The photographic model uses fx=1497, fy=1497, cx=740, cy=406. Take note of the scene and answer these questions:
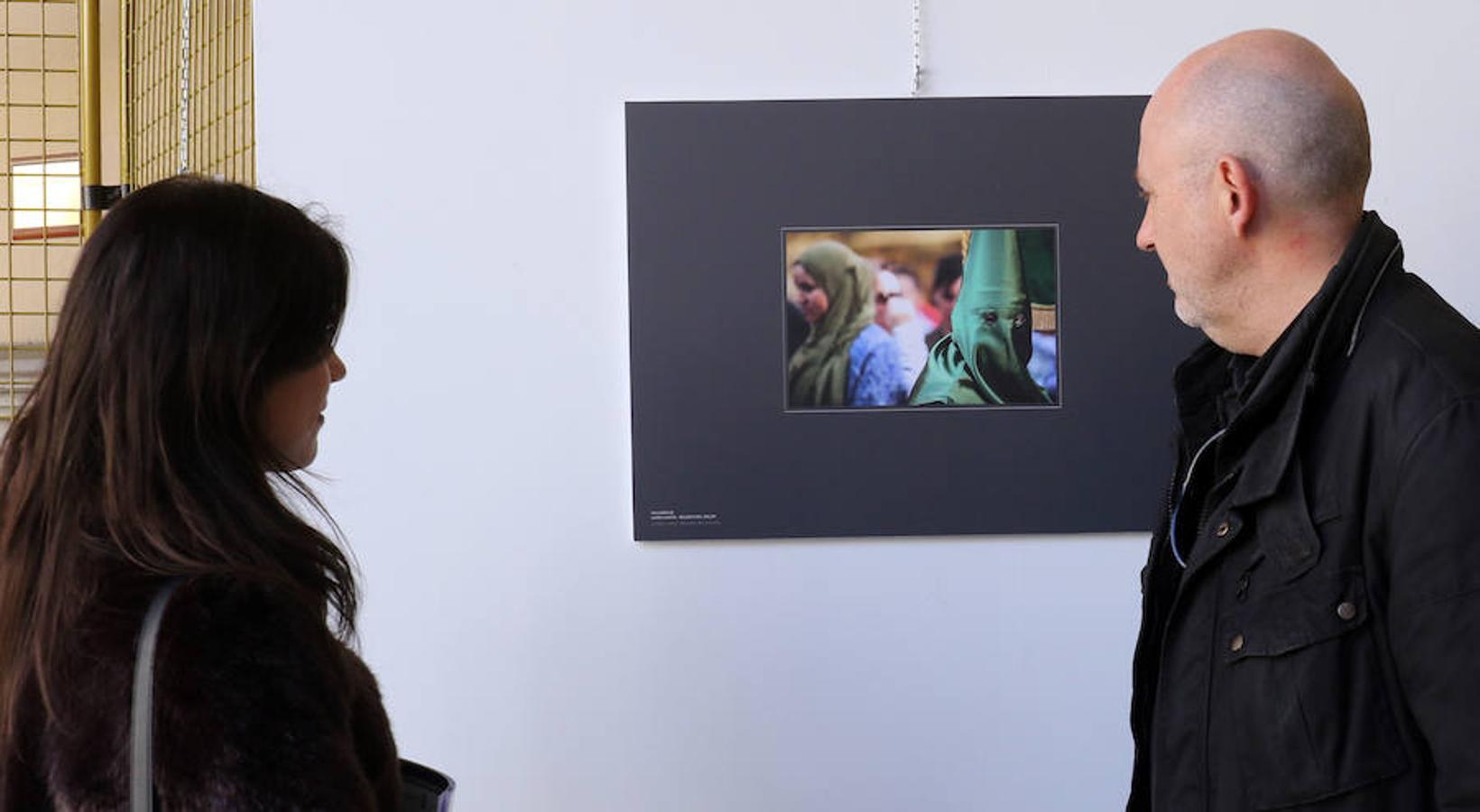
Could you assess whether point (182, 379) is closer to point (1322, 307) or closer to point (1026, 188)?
point (1322, 307)

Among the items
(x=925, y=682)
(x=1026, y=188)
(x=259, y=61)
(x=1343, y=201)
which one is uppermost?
(x=259, y=61)

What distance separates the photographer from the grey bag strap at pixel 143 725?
3.82 ft

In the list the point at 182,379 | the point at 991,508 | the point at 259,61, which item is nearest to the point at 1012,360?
the point at 991,508

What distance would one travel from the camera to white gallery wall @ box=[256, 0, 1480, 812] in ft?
9.00

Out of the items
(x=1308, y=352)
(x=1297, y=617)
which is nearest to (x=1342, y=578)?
(x=1297, y=617)

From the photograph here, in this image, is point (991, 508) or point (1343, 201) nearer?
point (1343, 201)

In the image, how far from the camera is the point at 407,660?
9.00 ft

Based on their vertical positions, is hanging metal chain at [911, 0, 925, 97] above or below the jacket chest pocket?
above

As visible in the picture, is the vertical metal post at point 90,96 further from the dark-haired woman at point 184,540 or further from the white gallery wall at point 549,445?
the dark-haired woman at point 184,540

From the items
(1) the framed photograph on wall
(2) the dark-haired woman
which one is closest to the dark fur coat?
(2) the dark-haired woman

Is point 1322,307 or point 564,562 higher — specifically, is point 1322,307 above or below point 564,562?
above

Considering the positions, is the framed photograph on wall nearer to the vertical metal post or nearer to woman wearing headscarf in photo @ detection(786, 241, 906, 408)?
woman wearing headscarf in photo @ detection(786, 241, 906, 408)

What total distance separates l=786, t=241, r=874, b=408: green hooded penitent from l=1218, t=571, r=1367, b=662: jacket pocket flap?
3.91ft

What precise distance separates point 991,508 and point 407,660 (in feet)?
3.63
